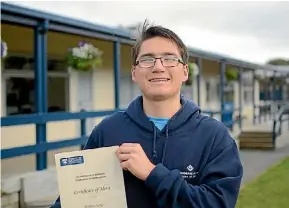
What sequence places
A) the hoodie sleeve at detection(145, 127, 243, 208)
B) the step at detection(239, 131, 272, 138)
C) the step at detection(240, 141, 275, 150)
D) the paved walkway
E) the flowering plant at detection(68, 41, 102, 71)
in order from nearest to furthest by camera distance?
the hoodie sleeve at detection(145, 127, 243, 208) < the flowering plant at detection(68, 41, 102, 71) < the paved walkway < the step at detection(240, 141, 275, 150) < the step at detection(239, 131, 272, 138)

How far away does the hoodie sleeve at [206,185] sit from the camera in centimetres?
167

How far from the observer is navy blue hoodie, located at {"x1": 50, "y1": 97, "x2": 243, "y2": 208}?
5.50 ft

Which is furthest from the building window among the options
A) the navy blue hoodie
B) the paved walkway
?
the navy blue hoodie

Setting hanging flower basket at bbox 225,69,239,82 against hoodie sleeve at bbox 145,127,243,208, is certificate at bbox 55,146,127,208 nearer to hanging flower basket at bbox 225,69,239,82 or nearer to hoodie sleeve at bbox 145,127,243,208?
hoodie sleeve at bbox 145,127,243,208

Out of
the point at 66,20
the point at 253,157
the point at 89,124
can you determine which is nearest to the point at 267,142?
the point at 253,157

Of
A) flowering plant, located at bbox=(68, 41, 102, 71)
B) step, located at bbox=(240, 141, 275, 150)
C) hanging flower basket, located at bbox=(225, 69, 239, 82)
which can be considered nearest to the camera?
flowering plant, located at bbox=(68, 41, 102, 71)

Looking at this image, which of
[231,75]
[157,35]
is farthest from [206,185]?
[231,75]

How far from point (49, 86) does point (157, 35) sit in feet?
31.7

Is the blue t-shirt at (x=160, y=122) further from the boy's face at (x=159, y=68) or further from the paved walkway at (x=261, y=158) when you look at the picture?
the paved walkway at (x=261, y=158)

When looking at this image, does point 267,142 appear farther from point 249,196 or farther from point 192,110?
point 192,110

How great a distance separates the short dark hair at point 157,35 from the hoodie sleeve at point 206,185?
39 centimetres

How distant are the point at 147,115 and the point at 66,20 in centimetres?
622

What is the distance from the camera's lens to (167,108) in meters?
1.86

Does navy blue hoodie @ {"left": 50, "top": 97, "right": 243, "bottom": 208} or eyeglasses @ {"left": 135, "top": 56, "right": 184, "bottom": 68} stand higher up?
eyeglasses @ {"left": 135, "top": 56, "right": 184, "bottom": 68}
